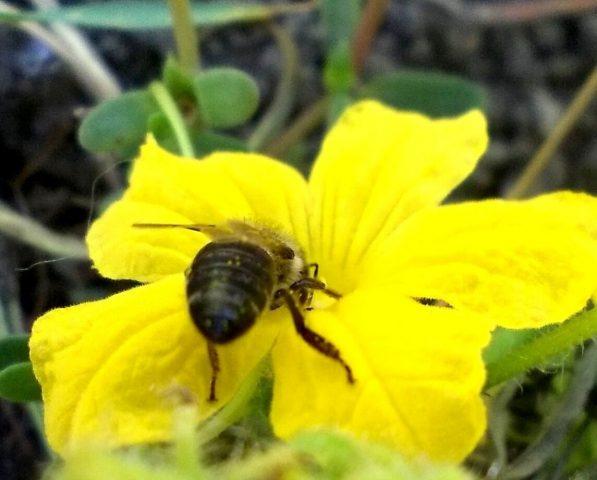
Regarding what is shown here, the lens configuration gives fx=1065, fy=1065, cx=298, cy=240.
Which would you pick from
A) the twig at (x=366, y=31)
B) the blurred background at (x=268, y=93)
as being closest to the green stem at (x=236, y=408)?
the blurred background at (x=268, y=93)

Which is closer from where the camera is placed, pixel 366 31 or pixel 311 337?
pixel 311 337

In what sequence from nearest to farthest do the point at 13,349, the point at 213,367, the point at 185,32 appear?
1. the point at 213,367
2. the point at 13,349
3. the point at 185,32

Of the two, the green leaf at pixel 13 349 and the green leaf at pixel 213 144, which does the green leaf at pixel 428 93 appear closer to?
the green leaf at pixel 213 144

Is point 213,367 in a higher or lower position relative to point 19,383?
higher

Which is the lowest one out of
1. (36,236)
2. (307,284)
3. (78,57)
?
(36,236)

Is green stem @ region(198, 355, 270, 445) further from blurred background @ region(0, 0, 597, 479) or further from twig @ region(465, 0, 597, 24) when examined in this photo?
twig @ region(465, 0, 597, 24)

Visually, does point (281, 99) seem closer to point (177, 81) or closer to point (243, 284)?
point (177, 81)

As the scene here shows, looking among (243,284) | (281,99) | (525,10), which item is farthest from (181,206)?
(525,10)

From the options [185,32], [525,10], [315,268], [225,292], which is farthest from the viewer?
[525,10]

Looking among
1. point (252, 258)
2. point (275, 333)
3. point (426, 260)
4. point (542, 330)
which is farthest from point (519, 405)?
point (252, 258)

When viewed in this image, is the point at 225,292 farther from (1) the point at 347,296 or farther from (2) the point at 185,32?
(2) the point at 185,32
